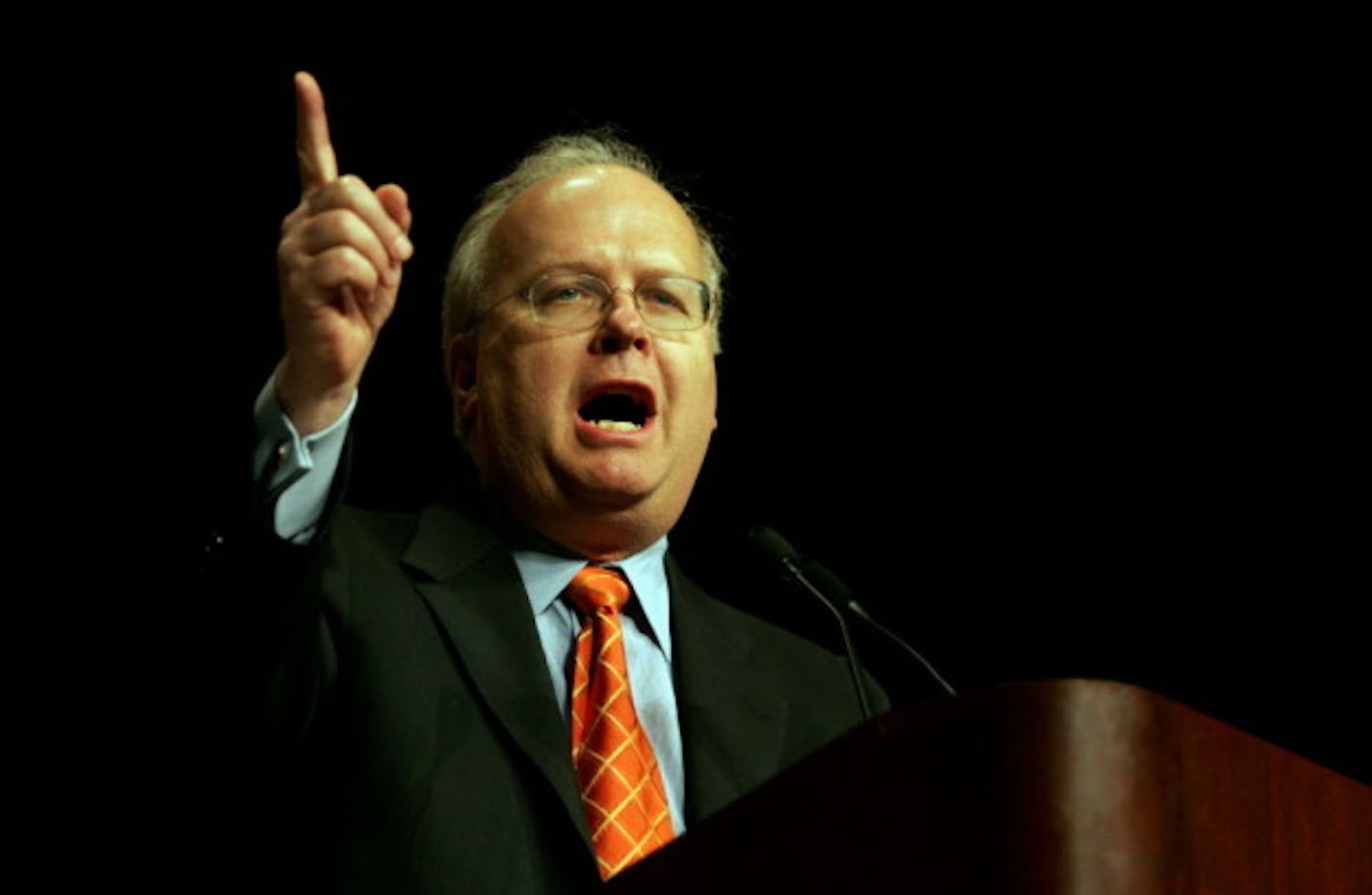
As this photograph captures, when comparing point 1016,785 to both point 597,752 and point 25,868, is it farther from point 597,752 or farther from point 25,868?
point 25,868

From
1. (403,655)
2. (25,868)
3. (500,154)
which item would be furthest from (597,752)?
(500,154)

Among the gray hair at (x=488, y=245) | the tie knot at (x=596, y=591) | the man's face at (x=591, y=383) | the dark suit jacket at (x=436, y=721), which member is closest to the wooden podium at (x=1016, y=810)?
the dark suit jacket at (x=436, y=721)

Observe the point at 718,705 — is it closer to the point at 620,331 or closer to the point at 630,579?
the point at 630,579

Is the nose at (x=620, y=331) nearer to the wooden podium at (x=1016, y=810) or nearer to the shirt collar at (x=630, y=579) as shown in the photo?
Answer: the shirt collar at (x=630, y=579)

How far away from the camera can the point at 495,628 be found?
2029 millimetres

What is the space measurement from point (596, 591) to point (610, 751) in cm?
24

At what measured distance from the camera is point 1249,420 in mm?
3047

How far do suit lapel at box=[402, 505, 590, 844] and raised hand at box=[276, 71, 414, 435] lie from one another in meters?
0.38

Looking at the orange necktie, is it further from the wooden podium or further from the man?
the wooden podium

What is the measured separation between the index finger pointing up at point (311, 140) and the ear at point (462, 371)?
71 cm

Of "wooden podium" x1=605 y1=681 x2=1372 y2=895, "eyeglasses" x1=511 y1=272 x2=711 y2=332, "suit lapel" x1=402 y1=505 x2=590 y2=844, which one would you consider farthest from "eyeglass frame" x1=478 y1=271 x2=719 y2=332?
"wooden podium" x1=605 y1=681 x2=1372 y2=895

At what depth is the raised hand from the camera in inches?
62.5

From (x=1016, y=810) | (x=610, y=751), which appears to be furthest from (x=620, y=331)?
(x=1016, y=810)

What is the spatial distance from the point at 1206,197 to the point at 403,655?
1.76 meters
